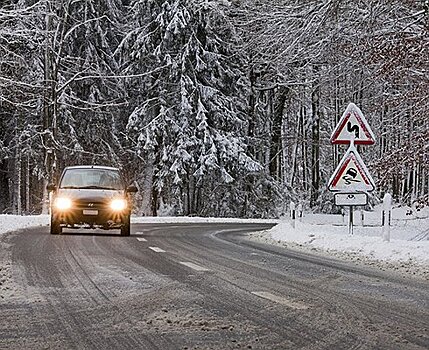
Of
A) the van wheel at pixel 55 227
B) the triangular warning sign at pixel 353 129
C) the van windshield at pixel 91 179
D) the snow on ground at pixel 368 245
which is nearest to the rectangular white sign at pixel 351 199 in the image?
the snow on ground at pixel 368 245

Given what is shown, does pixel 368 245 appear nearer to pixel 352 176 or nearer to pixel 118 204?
pixel 352 176

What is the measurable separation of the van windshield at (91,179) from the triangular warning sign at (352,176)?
6.58m

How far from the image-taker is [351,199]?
15039 millimetres

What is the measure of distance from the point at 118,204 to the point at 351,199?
20.5ft

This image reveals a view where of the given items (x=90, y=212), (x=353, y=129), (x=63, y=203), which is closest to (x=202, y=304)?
(x=353, y=129)

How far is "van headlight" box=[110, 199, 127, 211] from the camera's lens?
1852 cm

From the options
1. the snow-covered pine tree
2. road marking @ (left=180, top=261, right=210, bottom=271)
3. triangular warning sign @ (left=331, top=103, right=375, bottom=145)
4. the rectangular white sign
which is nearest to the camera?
road marking @ (left=180, top=261, right=210, bottom=271)

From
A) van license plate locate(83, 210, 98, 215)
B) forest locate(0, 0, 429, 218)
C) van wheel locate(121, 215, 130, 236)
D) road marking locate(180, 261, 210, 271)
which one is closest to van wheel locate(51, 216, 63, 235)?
van license plate locate(83, 210, 98, 215)

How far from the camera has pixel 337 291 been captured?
27.0 ft

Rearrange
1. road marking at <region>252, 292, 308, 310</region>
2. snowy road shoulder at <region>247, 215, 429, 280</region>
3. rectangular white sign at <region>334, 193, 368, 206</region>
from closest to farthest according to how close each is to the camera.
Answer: road marking at <region>252, 292, 308, 310</region>
snowy road shoulder at <region>247, 215, 429, 280</region>
rectangular white sign at <region>334, 193, 368, 206</region>

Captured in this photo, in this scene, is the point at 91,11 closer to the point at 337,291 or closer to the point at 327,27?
the point at 327,27

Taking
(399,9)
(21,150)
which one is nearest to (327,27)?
(399,9)

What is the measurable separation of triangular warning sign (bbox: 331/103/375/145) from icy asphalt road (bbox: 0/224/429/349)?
144 inches

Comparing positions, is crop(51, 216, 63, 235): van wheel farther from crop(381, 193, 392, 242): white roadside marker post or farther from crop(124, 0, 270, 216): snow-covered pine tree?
crop(124, 0, 270, 216): snow-covered pine tree
